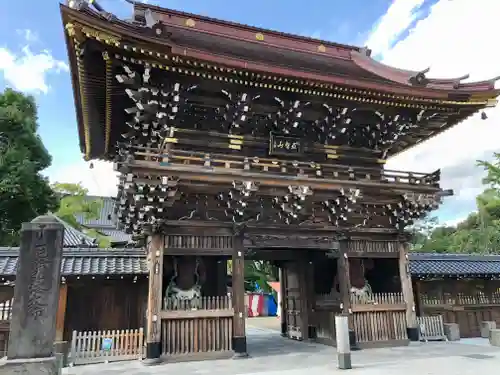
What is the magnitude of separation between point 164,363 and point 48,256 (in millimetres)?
5051

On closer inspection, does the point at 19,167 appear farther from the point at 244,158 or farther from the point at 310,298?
the point at 310,298

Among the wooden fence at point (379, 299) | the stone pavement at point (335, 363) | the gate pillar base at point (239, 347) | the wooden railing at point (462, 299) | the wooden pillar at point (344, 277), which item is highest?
the wooden pillar at point (344, 277)

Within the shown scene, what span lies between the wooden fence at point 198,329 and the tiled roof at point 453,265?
26.9 ft

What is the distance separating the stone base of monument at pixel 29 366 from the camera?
595 centimetres

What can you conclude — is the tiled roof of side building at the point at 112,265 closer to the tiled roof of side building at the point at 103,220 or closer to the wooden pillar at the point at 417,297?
the wooden pillar at the point at 417,297

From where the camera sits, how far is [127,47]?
9047 mm

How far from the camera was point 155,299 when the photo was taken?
10586 mm

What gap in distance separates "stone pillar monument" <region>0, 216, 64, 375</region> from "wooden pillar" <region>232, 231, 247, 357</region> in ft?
18.4

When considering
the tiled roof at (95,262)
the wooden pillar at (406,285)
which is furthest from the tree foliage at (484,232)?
the tiled roof at (95,262)

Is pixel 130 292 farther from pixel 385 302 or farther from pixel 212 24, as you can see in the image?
pixel 212 24

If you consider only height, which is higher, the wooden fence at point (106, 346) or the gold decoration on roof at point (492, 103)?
the gold decoration on roof at point (492, 103)

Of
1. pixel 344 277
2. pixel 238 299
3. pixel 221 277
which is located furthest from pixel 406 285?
pixel 221 277

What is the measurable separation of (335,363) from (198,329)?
3.84 metres

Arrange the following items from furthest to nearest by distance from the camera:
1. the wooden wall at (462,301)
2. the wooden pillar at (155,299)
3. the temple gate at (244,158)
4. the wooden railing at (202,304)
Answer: the wooden wall at (462,301) → the wooden railing at (202,304) → the wooden pillar at (155,299) → the temple gate at (244,158)
